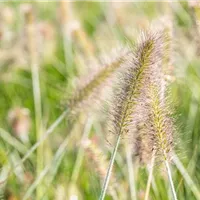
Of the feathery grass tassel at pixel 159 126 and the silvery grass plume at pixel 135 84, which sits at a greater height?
the silvery grass plume at pixel 135 84

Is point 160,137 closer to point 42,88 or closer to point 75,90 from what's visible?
point 75,90

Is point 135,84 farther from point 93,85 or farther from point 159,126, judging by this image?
point 93,85

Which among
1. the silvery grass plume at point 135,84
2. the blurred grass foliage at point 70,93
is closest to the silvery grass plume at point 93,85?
the blurred grass foliage at point 70,93

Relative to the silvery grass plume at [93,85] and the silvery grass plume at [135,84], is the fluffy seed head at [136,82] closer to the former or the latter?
the silvery grass plume at [135,84]

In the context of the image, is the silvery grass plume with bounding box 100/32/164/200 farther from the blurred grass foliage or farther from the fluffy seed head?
the blurred grass foliage

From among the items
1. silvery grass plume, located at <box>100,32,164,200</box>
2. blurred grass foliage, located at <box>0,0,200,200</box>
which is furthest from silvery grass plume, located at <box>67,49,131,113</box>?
silvery grass plume, located at <box>100,32,164,200</box>

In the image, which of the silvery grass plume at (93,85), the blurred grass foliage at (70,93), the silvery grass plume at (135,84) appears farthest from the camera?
the blurred grass foliage at (70,93)
